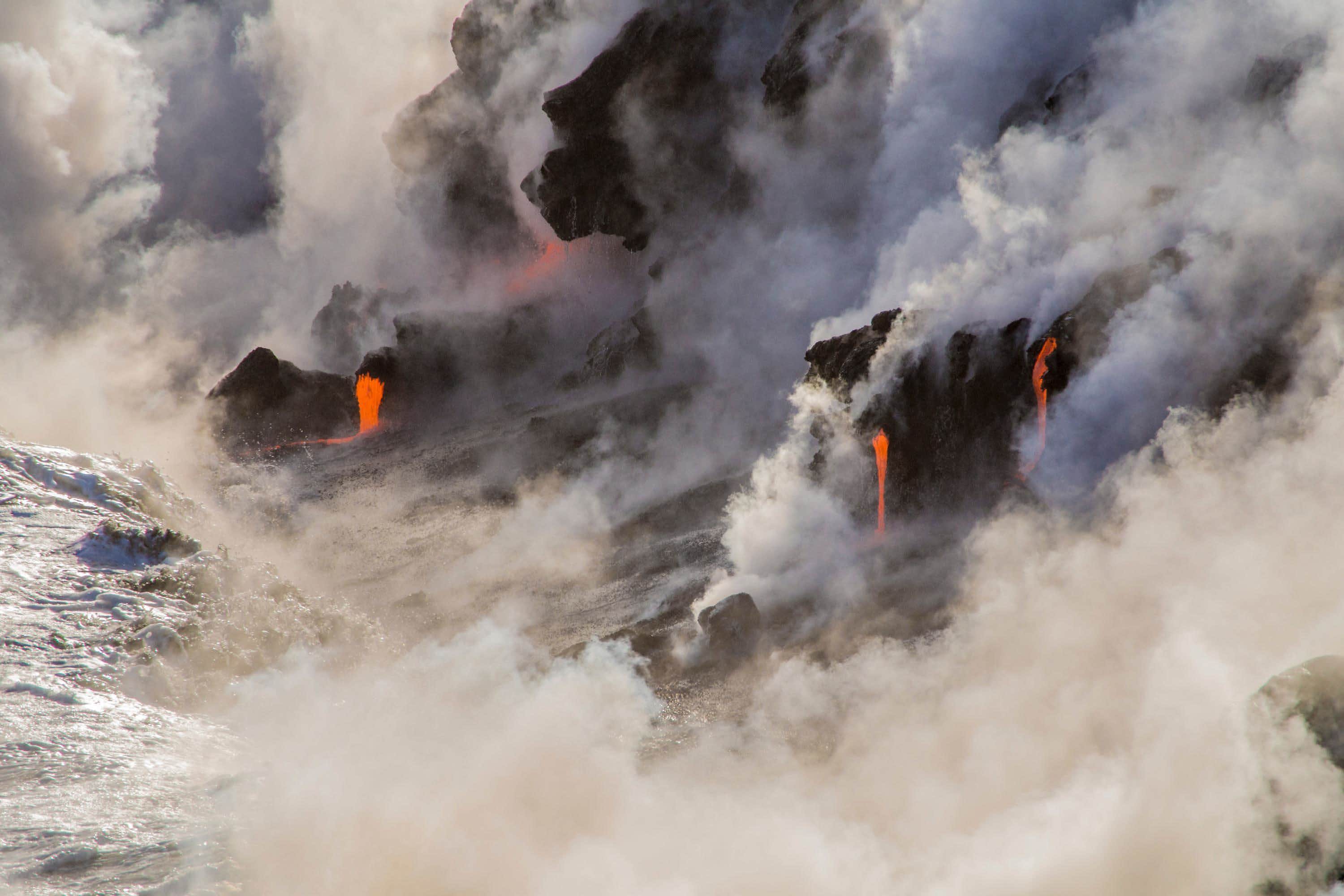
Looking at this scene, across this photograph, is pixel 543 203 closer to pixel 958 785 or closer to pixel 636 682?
pixel 636 682

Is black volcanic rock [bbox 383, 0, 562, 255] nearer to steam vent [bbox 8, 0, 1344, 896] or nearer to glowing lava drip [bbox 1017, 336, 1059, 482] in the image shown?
steam vent [bbox 8, 0, 1344, 896]

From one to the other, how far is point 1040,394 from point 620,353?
23798 millimetres

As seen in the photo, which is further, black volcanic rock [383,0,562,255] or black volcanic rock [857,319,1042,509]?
black volcanic rock [383,0,562,255]

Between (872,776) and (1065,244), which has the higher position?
(1065,244)

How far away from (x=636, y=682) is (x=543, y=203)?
33678 millimetres

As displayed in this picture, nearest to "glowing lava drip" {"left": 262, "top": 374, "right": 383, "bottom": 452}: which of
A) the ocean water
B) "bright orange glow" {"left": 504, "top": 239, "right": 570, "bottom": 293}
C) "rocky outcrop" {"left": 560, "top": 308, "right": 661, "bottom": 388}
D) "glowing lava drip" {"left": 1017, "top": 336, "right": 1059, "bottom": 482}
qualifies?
"rocky outcrop" {"left": 560, "top": 308, "right": 661, "bottom": 388}

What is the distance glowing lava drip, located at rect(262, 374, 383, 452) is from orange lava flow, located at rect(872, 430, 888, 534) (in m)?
25.0

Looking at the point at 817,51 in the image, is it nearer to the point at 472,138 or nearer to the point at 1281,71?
the point at 1281,71

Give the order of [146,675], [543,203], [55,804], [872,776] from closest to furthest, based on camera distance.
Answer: [55,804]
[872,776]
[146,675]
[543,203]

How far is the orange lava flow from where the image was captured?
96.9ft

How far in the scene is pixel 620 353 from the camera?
48250 mm

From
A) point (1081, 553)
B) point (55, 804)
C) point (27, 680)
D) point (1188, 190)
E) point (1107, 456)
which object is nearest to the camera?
point (55, 804)

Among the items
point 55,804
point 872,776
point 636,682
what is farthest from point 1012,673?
point 55,804

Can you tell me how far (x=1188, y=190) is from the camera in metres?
27.3
